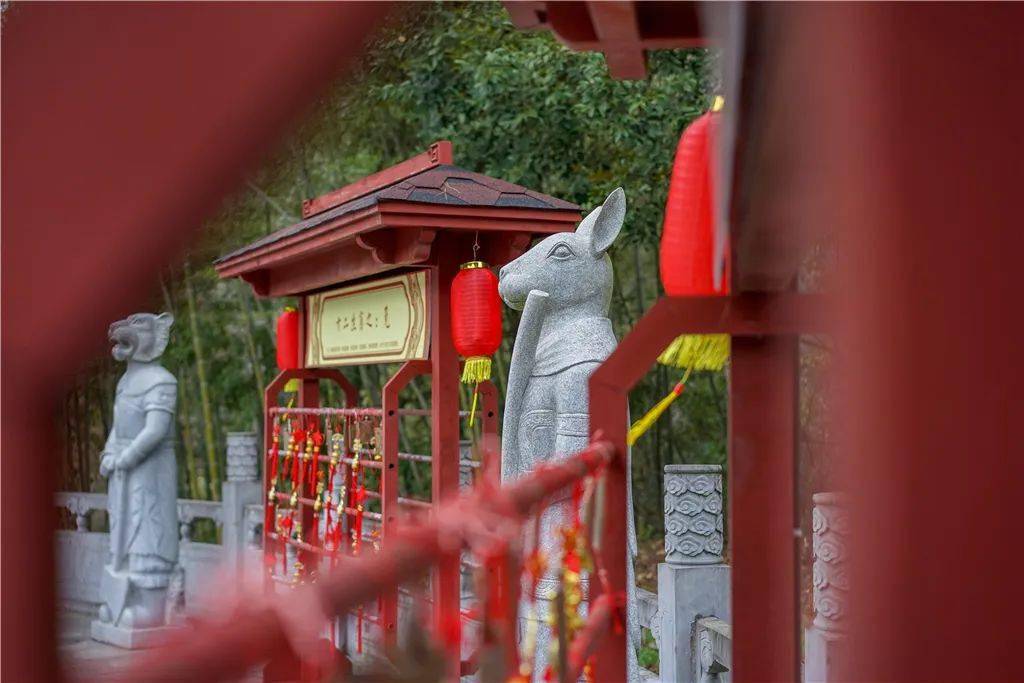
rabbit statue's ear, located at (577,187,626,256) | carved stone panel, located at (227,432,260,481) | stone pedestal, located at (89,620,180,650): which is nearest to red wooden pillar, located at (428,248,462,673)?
rabbit statue's ear, located at (577,187,626,256)

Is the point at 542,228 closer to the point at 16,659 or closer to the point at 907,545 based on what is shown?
the point at 907,545

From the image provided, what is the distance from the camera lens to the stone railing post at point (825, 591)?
8.26 ft

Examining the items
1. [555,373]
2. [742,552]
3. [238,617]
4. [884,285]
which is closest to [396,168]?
[555,373]

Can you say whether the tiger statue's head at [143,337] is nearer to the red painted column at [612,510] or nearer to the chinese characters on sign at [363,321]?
the chinese characters on sign at [363,321]

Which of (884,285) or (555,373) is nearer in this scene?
(884,285)

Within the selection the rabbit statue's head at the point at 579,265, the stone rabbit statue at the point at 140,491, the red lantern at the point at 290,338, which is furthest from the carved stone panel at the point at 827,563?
the stone rabbit statue at the point at 140,491

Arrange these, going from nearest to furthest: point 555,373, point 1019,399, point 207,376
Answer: point 1019,399, point 555,373, point 207,376

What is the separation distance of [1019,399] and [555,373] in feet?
8.61

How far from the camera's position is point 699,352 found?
1.96 meters

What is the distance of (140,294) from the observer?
1.78 ft

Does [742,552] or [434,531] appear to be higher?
[434,531]

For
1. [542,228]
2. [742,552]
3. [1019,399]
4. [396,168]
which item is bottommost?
[742,552]

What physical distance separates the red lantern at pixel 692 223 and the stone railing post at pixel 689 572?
2.24m

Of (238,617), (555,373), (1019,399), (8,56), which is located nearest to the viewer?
(8,56)
